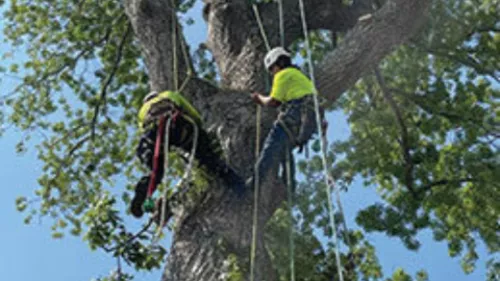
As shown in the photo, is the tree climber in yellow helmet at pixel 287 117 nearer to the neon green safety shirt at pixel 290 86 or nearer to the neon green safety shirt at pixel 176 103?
the neon green safety shirt at pixel 290 86

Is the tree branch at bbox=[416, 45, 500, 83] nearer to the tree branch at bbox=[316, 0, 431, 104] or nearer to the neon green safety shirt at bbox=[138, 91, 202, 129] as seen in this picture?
the tree branch at bbox=[316, 0, 431, 104]

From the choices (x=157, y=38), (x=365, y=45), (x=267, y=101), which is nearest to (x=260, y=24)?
(x=157, y=38)

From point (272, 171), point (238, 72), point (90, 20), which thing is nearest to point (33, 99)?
point (90, 20)

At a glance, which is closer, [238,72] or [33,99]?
[238,72]

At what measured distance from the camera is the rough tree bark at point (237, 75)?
4.90 m

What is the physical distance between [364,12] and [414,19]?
4.55 feet

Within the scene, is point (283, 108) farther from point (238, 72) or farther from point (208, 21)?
point (208, 21)

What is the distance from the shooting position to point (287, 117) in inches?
211

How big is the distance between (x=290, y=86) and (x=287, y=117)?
10.3 inches

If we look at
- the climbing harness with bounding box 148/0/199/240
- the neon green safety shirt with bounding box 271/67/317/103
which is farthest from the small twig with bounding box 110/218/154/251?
the neon green safety shirt with bounding box 271/67/317/103

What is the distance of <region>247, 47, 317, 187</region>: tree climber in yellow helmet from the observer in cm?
536

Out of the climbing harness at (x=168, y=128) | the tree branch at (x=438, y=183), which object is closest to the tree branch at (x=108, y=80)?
the climbing harness at (x=168, y=128)

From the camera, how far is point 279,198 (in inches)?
218

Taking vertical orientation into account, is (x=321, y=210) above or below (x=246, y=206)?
above
